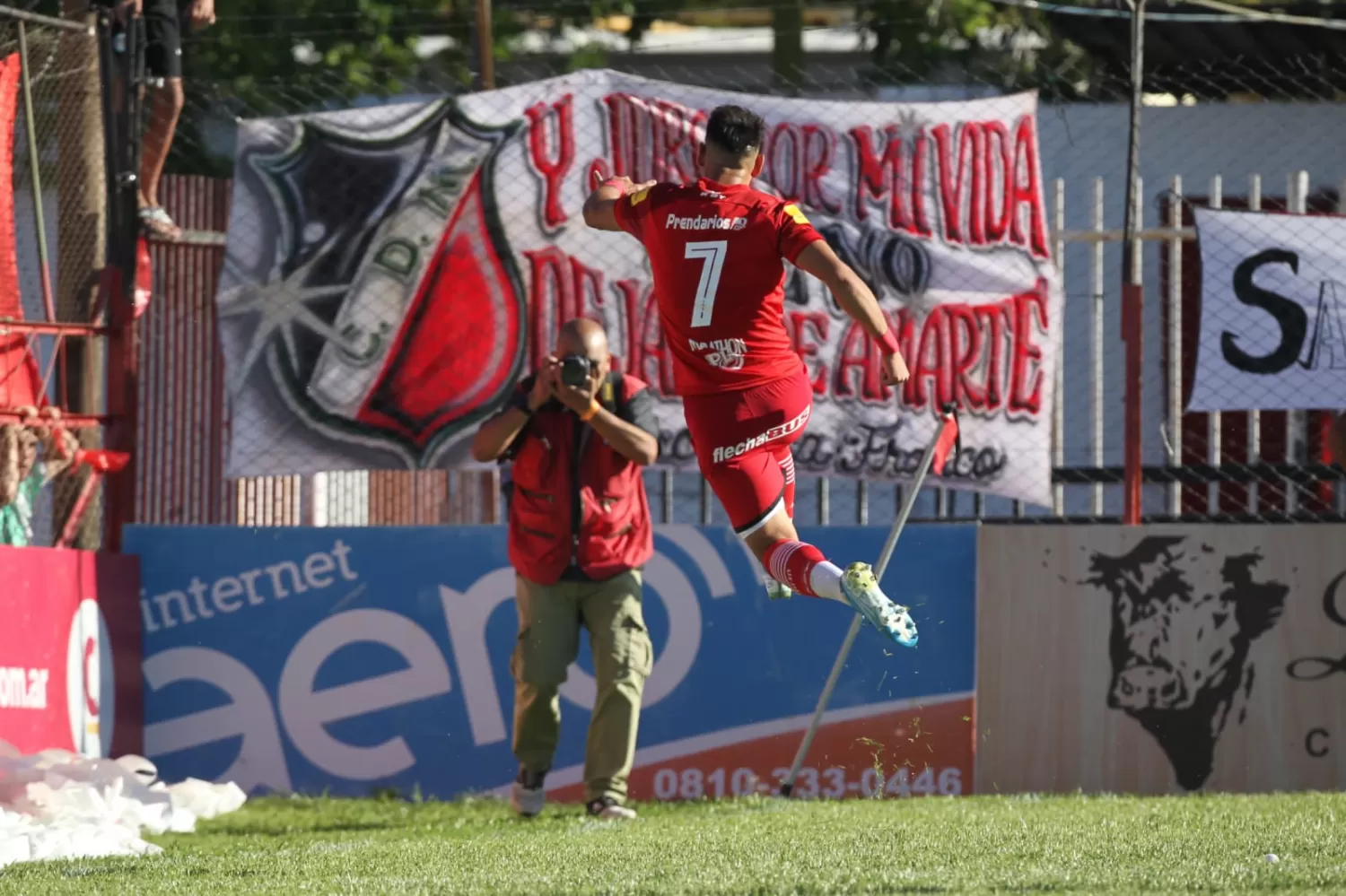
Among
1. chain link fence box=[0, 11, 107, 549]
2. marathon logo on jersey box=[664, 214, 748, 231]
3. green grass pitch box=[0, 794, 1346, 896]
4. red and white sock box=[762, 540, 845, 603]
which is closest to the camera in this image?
green grass pitch box=[0, 794, 1346, 896]

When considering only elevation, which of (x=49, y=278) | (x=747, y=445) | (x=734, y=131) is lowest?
(x=747, y=445)

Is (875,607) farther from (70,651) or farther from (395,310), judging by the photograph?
(70,651)

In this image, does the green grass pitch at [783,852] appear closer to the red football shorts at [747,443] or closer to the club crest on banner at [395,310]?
the red football shorts at [747,443]

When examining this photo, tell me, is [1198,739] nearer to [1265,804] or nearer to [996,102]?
[1265,804]

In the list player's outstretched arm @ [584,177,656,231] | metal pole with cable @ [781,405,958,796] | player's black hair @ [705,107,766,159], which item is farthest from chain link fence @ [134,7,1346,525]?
player's black hair @ [705,107,766,159]

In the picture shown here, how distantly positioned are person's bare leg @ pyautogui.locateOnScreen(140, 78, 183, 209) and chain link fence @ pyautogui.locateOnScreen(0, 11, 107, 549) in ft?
0.68

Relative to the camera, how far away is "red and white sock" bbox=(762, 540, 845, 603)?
6105 mm

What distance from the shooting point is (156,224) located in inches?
365

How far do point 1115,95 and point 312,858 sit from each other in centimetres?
593

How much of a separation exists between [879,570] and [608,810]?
1511 millimetres

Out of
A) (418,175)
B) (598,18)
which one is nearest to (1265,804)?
(418,175)

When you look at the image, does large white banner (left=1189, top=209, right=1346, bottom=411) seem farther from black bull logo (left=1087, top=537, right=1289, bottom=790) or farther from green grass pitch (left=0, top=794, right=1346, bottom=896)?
green grass pitch (left=0, top=794, right=1346, bottom=896)

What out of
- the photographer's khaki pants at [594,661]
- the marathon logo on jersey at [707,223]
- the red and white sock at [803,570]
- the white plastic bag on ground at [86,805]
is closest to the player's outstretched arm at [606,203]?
the marathon logo on jersey at [707,223]

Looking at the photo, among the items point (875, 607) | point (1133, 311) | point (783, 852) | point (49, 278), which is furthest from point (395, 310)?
point (783, 852)
